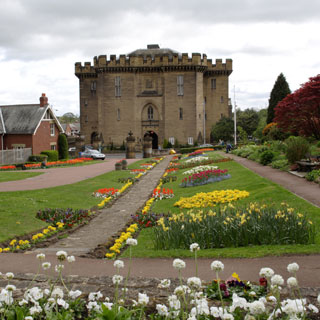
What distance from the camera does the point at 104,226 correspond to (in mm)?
12727

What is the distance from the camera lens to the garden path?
33.5ft

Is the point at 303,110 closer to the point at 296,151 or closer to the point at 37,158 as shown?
the point at 296,151

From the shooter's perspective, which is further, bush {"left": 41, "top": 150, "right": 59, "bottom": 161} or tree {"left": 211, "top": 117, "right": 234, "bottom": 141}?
tree {"left": 211, "top": 117, "right": 234, "bottom": 141}

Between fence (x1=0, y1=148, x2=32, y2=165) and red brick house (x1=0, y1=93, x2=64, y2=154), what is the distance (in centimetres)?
159

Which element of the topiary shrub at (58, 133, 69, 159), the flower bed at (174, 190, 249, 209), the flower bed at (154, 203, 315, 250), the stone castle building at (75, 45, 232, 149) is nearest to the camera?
the flower bed at (154, 203, 315, 250)

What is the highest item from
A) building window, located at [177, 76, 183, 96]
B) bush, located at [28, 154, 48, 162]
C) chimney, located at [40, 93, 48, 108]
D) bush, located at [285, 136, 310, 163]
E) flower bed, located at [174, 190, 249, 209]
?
building window, located at [177, 76, 183, 96]

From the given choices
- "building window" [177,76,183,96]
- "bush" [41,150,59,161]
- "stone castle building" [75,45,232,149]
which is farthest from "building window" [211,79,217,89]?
"bush" [41,150,59,161]

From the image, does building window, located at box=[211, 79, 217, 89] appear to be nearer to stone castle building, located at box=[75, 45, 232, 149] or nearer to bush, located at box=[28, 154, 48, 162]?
stone castle building, located at box=[75, 45, 232, 149]

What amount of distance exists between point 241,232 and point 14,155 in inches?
1441

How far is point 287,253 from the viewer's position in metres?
8.05

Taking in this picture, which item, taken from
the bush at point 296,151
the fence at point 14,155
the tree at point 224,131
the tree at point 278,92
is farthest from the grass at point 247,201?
the tree at point 224,131

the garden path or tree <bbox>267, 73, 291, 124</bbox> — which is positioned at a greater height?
tree <bbox>267, 73, 291, 124</bbox>

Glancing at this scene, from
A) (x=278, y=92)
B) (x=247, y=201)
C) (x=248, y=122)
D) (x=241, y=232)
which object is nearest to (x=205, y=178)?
(x=247, y=201)

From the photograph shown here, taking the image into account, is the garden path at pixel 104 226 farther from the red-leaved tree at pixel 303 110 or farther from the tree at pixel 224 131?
the tree at pixel 224 131
